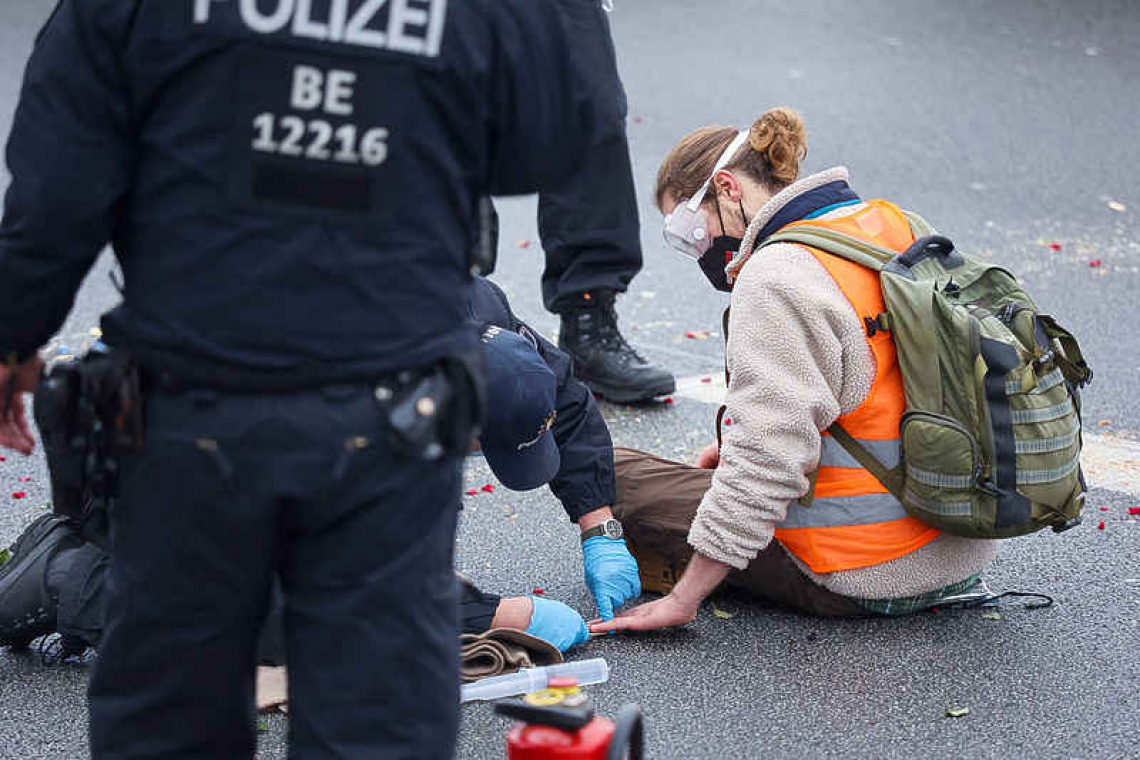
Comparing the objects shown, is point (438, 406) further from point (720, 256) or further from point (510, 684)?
point (720, 256)

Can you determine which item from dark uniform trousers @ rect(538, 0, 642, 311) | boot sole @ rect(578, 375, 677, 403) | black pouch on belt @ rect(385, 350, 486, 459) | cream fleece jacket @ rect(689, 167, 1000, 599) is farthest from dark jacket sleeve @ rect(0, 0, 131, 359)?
boot sole @ rect(578, 375, 677, 403)

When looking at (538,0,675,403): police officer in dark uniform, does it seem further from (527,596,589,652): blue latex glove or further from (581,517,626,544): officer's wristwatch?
(527,596,589,652): blue latex glove

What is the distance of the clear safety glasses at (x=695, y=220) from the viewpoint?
3.33m

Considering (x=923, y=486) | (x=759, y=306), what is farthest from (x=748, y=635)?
(x=759, y=306)

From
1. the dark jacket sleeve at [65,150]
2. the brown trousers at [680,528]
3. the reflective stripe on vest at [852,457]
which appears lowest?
the brown trousers at [680,528]

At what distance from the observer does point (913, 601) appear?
10.7 feet

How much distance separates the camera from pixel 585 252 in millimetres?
4809

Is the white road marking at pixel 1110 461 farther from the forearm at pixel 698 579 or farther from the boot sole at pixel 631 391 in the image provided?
the forearm at pixel 698 579

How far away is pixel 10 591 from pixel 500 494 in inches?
56.0

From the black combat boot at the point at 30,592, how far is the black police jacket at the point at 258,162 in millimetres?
1293

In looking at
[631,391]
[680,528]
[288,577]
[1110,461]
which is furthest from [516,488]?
[1110,461]

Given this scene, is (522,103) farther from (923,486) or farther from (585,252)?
(585,252)

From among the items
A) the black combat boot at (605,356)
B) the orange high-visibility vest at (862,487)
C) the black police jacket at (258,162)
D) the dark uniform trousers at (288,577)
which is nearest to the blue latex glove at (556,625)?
the orange high-visibility vest at (862,487)

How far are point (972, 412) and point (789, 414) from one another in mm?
375
